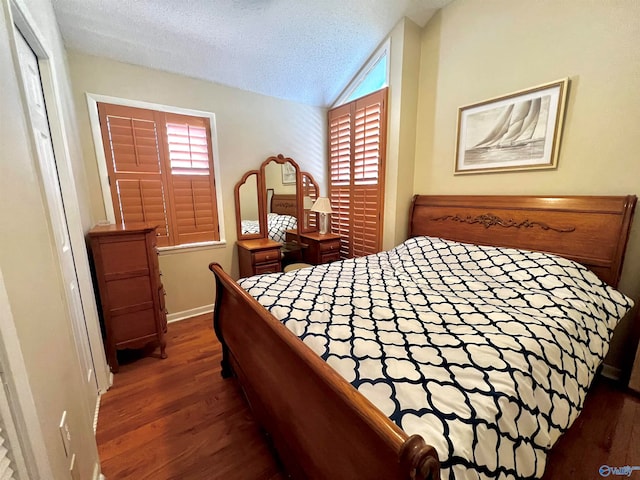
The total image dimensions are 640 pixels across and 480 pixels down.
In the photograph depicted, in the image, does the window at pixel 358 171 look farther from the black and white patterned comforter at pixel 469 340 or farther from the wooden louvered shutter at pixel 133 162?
the wooden louvered shutter at pixel 133 162

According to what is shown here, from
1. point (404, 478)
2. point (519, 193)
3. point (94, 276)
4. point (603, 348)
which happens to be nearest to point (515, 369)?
point (404, 478)

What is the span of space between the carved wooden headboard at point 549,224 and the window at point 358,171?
0.67m

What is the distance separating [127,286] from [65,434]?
126 cm

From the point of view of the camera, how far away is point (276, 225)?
10.8 feet

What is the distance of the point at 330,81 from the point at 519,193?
229cm

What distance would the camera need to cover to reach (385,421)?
0.61 meters

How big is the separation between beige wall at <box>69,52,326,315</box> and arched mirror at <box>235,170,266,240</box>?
71mm

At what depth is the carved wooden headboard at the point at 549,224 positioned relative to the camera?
1.69 meters

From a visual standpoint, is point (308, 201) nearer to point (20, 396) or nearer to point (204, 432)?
point (204, 432)

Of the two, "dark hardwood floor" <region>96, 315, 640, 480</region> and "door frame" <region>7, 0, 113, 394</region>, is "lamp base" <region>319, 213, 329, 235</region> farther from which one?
"door frame" <region>7, 0, 113, 394</region>

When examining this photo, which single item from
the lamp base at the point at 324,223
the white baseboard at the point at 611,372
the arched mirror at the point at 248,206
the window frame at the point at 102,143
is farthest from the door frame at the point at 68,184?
the white baseboard at the point at 611,372

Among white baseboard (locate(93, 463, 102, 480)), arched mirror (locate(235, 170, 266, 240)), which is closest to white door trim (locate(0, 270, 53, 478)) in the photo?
white baseboard (locate(93, 463, 102, 480))

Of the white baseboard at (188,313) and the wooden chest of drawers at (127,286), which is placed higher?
the wooden chest of drawers at (127,286)

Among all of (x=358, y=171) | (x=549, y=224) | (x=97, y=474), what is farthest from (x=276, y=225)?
(x=549, y=224)
